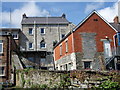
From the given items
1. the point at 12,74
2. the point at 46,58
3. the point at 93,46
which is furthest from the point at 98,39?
the point at 46,58

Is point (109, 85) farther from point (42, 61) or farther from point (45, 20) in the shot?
point (45, 20)

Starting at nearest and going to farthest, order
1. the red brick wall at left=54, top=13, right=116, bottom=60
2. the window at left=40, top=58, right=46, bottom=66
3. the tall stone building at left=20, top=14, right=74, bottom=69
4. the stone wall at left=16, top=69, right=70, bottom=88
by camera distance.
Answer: the stone wall at left=16, top=69, right=70, bottom=88, the red brick wall at left=54, top=13, right=116, bottom=60, the window at left=40, top=58, right=46, bottom=66, the tall stone building at left=20, top=14, right=74, bottom=69

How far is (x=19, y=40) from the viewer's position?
34.0 metres

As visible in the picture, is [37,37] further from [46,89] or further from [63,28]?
[46,89]

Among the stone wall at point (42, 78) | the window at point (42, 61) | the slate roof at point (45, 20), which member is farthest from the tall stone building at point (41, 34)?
the stone wall at point (42, 78)

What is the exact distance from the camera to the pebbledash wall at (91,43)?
18109 mm

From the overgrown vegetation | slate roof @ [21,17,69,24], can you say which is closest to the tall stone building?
slate roof @ [21,17,69,24]

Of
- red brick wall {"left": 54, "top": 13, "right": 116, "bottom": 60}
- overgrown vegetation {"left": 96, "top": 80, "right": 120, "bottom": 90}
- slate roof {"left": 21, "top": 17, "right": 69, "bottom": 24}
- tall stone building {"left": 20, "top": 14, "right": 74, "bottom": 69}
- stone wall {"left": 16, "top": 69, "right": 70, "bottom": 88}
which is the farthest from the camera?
slate roof {"left": 21, "top": 17, "right": 69, "bottom": 24}

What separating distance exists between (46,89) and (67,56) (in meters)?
6.97

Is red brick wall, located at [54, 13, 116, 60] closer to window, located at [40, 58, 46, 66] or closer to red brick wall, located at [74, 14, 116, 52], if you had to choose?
red brick wall, located at [74, 14, 116, 52]

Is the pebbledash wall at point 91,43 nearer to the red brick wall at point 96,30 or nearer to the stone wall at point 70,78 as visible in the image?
the red brick wall at point 96,30

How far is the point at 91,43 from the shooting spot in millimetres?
18562

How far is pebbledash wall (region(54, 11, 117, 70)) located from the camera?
1811cm

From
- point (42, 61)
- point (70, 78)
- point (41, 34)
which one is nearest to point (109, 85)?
point (70, 78)
